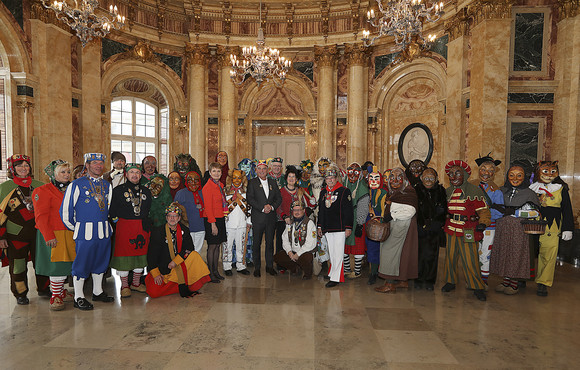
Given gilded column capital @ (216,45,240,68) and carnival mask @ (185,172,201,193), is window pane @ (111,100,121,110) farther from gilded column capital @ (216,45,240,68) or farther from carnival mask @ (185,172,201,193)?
carnival mask @ (185,172,201,193)

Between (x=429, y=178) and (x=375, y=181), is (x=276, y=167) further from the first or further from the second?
(x=429, y=178)

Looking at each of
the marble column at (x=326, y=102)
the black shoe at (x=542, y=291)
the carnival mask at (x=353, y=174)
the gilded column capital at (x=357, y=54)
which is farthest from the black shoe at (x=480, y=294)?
the gilded column capital at (x=357, y=54)

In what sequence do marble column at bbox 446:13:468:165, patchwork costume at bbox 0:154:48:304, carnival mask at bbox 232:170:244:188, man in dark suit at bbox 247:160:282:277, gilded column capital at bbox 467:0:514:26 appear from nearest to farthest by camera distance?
patchwork costume at bbox 0:154:48:304 → man in dark suit at bbox 247:160:282:277 → carnival mask at bbox 232:170:244:188 → gilded column capital at bbox 467:0:514:26 → marble column at bbox 446:13:468:165

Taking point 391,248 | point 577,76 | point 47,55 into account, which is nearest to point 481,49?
point 577,76

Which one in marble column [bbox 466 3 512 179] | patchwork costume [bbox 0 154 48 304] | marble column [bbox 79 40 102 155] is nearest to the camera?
patchwork costume [bbox 0 154 48 304]

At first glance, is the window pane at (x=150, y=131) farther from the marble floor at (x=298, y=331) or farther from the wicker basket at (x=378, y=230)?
the wicker basket at (x=378, y=230)

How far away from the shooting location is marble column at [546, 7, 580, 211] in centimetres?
836

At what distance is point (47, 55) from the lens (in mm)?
9359

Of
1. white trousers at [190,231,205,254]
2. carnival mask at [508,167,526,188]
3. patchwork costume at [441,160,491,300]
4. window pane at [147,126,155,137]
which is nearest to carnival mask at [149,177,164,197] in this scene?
white trousers at [190,231,205,254]

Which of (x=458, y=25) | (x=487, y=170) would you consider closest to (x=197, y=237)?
(x=487, y=170)

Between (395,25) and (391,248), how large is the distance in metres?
5.80

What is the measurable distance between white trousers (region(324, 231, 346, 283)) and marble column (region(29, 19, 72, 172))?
8.39 metres

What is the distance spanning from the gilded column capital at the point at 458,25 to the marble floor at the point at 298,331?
7700 mm

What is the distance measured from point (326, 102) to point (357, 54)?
2.09 meters
